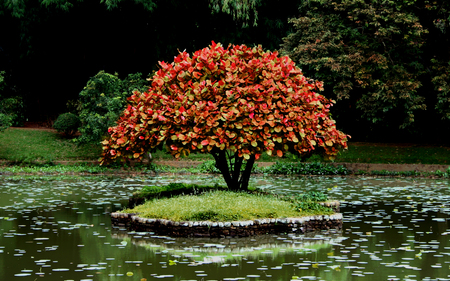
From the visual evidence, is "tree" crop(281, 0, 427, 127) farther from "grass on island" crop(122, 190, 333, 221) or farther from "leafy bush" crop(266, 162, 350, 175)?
"grass on island" crop(122, 190, 333, 221)

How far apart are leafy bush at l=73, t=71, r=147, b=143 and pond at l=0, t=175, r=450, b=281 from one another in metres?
9.07

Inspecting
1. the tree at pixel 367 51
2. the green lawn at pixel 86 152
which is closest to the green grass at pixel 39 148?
the green lawn at pixel 86 152

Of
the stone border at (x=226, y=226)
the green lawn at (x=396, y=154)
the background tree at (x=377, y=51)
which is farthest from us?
the green lawn at (x=396, y=154)

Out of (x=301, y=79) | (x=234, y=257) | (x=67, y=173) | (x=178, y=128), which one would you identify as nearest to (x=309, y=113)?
(x=301, y=79)

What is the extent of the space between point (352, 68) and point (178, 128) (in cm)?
1596

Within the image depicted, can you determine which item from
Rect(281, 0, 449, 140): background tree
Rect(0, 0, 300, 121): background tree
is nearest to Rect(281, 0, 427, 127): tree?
Rect(281, 0, 449, 140): background tree

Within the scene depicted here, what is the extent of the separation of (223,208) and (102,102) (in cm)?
1541

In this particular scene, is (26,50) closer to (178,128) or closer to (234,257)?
(178,128)

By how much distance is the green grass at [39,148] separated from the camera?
25.2 m

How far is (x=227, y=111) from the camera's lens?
11352 millimetres

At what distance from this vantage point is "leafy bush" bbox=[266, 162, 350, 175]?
78.9ft

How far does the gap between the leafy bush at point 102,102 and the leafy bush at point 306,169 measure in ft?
21.7

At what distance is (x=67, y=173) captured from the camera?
22797mm

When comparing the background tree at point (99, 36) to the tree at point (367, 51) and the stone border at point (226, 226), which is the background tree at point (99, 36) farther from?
the stone border at point (226, 226)
